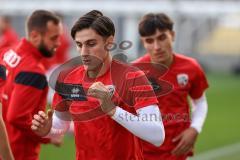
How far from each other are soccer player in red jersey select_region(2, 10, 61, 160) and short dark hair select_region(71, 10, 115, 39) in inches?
49.8

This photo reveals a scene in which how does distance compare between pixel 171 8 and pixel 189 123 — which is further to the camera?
pixel 171 8

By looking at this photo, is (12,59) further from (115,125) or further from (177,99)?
(115,125)

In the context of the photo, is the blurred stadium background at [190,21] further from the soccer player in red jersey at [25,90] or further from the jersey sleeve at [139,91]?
the jersey sleeve at [139,91]

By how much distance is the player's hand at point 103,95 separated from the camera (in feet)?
14.4

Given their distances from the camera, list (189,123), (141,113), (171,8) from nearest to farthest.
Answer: (141,113)
(189,123)
(171,8)

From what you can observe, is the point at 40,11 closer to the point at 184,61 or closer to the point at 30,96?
the point at 30,96

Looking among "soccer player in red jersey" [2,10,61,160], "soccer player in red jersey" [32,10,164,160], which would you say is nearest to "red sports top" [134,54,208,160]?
"soccer player in red jersey" [2,10,61,160]

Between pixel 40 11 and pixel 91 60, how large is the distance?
1912mm

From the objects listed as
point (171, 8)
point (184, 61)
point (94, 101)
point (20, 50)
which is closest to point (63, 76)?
point (94, 101)

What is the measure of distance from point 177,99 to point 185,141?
406 millimetres

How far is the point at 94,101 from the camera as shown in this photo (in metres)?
4.71

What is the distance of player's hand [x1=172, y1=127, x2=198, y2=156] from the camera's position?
19.9ft

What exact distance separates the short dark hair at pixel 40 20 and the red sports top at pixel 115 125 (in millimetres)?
1595

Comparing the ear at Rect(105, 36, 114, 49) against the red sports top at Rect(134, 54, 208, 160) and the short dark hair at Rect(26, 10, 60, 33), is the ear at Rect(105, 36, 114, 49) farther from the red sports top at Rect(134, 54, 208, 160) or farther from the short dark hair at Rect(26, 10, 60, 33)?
the short dark hair at Rect(26, 10, 60, 33)
